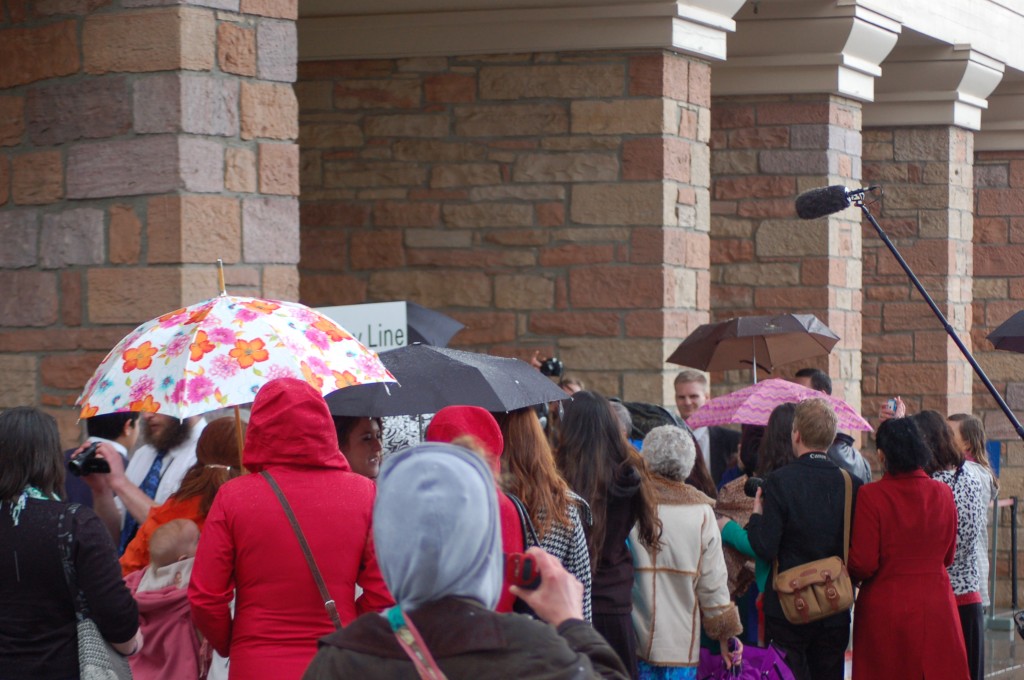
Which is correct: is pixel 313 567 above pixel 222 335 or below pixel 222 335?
below

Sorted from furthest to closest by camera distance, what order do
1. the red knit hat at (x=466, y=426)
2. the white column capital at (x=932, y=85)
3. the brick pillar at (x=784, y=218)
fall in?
the white column capital at (x=932, y=85) → the brick pillar at (x=784, y=218) → the red knit hat at (x=466, y=426)

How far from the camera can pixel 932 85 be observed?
1102cm

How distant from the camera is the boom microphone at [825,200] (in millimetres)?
6336

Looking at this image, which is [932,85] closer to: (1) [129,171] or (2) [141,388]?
(1) [129,171]

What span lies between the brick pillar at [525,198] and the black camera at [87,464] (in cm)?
400

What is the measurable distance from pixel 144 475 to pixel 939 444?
10.4ft

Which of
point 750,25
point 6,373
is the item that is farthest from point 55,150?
point 750,25

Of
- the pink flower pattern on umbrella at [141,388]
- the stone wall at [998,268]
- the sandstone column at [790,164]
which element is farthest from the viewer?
the stone wall at [998,268]

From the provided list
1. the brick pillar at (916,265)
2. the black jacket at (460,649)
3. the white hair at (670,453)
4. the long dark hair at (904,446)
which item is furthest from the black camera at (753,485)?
the brick pillar at (916,265)

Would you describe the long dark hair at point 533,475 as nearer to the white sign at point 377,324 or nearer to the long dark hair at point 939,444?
the white sign at point 377,324

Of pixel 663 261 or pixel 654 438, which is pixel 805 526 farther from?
pixel 663 261

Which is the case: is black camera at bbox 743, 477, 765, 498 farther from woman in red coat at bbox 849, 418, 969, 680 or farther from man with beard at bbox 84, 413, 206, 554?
man with beard at bbox 84, 413, 206, 554

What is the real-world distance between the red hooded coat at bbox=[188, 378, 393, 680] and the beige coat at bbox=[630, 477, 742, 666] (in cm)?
183

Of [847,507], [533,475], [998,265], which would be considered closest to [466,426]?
[533,475]
